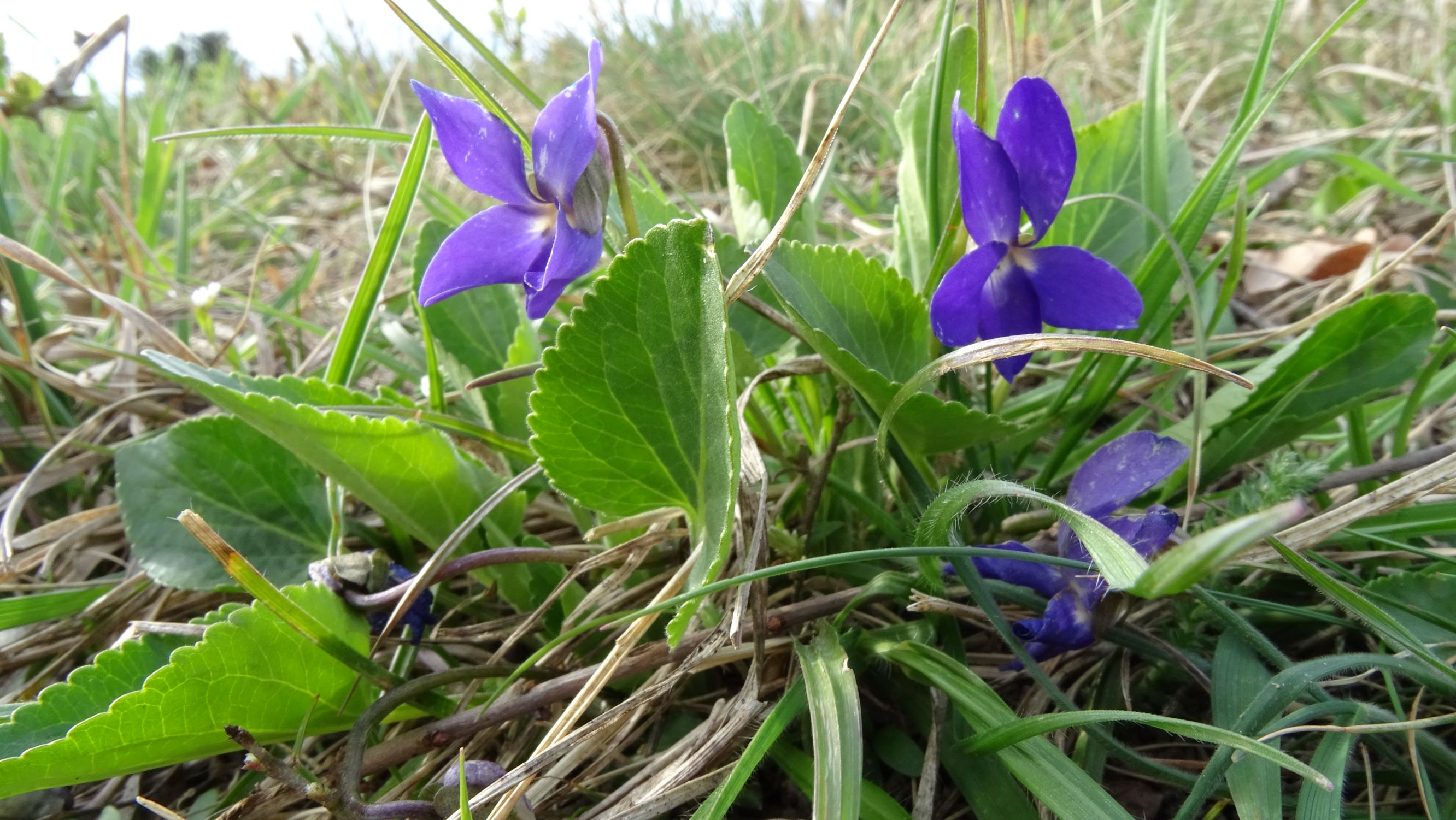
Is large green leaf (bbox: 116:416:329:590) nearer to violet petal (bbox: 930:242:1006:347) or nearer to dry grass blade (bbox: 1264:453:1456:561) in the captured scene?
violet petal (bbox: 930:242:1006:347)

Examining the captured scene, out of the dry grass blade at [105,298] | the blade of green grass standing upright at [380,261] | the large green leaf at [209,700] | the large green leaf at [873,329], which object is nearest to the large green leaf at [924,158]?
the large green leaf at [873,329]

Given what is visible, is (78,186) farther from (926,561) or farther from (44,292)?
(926,561)

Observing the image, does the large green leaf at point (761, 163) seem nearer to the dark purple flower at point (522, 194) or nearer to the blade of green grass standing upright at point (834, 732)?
the dark purple flower at point (522, 194)

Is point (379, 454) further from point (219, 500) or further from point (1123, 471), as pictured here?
point (1123, 471)

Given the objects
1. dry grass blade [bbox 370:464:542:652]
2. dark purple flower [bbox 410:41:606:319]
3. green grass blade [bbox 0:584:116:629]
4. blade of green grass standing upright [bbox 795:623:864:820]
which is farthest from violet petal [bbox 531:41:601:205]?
green grass blade [bbox 0:584:116:629]

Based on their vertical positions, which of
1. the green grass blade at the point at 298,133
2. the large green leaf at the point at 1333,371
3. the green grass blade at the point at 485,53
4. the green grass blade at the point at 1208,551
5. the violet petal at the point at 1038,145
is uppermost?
the green grass blade at the point at 485,53
